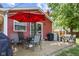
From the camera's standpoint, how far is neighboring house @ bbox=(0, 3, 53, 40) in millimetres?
10438

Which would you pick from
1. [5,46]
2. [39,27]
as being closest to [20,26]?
[39,27]

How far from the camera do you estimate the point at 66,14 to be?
33.4ft

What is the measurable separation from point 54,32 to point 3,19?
6.03 feet

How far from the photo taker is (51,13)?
33.4ft

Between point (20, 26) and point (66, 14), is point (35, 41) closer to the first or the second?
point (20, 26)

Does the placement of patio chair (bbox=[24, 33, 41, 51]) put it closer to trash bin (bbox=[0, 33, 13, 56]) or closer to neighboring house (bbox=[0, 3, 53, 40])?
neighboring house (bbox=[0, 3, 53, 40])

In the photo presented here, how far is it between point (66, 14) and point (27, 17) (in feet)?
4.58

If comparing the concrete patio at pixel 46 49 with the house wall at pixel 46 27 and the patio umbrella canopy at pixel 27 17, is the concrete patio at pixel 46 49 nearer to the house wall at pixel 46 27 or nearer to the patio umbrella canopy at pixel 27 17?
the house wall at pixel 46 27

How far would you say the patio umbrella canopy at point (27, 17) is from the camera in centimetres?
1051

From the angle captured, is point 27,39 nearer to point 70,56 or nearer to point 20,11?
point 20,11

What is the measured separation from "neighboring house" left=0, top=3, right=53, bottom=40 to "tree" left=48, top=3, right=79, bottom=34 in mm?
370

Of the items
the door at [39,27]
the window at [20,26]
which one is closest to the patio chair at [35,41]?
the door at [39,27]

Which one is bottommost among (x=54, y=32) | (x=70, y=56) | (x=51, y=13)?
(x=70, y=56)

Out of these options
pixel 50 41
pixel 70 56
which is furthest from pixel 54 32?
pixel 70 56
